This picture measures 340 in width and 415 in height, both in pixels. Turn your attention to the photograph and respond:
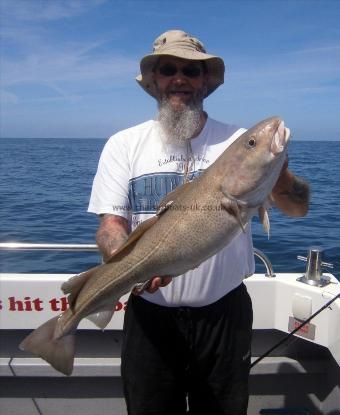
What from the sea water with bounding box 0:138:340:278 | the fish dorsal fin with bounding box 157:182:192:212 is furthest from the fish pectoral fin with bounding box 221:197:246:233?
the sea water with bounding box 0:138:340:278

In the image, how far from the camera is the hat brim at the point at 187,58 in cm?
309

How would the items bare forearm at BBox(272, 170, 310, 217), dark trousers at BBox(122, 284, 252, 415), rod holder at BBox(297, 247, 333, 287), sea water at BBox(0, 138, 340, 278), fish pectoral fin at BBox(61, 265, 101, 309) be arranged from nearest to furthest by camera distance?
1. fish pectoral fin at BBox(61, 265, 101, 309)
2. bare forearm at BBox(272, 170, 310, 217)
3. dark trousers at BBox(122, 284, 252, 415)
4. rod holder at BBox(297, 247, 333, 287)
5. sea water at BBox(0, 138, 340, 278)

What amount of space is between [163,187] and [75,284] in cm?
86

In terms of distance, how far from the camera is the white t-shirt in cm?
298

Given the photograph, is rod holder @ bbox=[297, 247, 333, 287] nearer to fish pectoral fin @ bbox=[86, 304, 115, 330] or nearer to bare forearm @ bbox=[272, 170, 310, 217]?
bare forearm @ bbox=[272, 170, 310, 217]

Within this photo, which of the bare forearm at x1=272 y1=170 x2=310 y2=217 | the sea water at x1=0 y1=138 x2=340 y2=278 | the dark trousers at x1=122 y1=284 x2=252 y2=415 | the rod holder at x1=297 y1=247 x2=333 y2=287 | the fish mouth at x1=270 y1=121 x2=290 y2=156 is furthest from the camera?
the sea water at x1=0 y1=138 x2=340 y2=278

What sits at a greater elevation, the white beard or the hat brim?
the hat brim

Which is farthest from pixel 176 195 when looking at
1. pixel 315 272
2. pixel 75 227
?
pixel 75 227

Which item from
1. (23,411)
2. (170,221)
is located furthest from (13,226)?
(170,221)

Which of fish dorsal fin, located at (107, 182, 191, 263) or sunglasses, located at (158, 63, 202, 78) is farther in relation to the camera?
sunglasses, located at (158, 63, 202, 78)

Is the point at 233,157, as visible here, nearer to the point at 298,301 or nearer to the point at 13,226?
the point at 298,301

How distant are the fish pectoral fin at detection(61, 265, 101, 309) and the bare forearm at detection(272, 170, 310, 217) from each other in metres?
1.24

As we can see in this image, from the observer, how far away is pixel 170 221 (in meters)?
2.65

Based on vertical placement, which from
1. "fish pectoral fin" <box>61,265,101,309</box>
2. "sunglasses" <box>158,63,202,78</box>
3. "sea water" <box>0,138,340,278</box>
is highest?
"sunglasses" <box>158,63,202,78</box>
